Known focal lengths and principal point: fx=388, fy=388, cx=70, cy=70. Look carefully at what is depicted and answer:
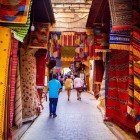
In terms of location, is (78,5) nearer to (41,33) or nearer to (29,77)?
(41,33)

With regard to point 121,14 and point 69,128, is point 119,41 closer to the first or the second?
point 121,14

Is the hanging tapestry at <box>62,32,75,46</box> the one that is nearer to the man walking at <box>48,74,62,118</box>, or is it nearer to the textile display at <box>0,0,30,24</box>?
the man walking at <box>48,74,62,118</box>

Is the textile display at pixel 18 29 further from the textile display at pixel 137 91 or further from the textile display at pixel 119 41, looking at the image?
the textile display at pixel 137 91

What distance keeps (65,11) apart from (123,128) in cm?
661

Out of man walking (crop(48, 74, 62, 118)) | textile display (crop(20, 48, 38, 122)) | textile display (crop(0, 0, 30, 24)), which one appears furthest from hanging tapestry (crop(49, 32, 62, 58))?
textile display (crop(0, 0, 30, 24))

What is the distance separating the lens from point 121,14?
341 inches

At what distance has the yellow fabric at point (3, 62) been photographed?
763cm

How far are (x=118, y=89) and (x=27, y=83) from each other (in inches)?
117

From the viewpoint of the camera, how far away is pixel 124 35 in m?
9.07

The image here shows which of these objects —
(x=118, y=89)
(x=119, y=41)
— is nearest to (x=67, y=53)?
(x=118, y=89)

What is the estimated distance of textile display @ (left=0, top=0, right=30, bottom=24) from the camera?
813 cm

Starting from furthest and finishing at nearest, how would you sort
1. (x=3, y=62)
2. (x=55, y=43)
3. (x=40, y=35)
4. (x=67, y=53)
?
(x=67, y=53) → (x=55, y=43) → (x=40, y=35) → (x=3, y=62)

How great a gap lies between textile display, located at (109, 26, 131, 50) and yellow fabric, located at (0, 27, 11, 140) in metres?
2.45

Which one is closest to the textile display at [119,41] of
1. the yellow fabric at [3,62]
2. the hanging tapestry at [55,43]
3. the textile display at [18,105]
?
Answer: the yellow fabric at [3,62]
